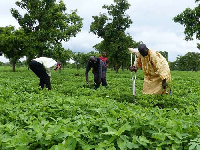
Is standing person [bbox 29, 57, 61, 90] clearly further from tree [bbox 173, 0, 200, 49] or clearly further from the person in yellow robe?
tree [bbox 173, 0, 200, 49]

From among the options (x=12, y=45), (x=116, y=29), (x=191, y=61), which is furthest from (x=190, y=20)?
(x=191, y=61)

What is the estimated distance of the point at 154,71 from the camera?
6.98 meters

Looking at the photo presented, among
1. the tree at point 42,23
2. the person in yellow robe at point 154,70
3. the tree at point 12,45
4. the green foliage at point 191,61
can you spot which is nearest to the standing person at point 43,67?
the person in yellow robe at point 154,70

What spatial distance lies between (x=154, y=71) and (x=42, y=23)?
740 inches

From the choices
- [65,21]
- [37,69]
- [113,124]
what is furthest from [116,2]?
[113,124]

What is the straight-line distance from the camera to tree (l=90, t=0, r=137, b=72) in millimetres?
31219

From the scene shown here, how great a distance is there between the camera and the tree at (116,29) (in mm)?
31219

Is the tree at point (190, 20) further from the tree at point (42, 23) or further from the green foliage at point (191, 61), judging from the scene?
the green foliage at point (191, 61)

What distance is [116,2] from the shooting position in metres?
32.0

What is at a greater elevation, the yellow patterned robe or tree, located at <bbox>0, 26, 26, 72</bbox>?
tree, located at <bbox>0, 26, 26, 72</bbox>

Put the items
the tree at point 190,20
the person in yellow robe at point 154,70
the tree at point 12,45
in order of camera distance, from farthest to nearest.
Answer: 1. the tree at point 12,45
2. the tree at point 190,20
3. the person in yellow robe at point 154,70

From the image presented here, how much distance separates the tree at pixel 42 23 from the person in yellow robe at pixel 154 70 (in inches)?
694

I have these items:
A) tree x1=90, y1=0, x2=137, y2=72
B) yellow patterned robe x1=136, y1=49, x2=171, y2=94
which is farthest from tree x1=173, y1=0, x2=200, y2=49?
yellow patterned robe x1=136, y1=49, x2=171, y2=94

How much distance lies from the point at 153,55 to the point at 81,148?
15.7 ft
